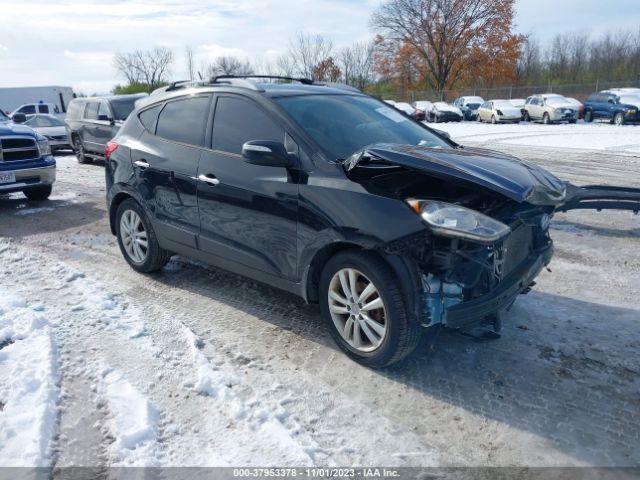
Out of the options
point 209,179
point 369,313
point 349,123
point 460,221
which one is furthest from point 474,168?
point 209,179

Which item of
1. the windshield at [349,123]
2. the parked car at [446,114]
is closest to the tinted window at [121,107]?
the windshield at [349,123]

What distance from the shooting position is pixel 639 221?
702cm

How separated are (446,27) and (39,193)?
1983 inches

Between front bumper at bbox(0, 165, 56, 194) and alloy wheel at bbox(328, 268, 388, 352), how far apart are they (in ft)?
23.2

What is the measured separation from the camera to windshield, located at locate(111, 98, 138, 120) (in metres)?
13.5

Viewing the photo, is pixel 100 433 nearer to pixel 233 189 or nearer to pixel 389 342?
pixel 389 342

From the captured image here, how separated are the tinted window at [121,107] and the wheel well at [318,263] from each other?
37.2ft

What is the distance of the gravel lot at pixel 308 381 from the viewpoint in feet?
9.05

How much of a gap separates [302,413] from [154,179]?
110 inches

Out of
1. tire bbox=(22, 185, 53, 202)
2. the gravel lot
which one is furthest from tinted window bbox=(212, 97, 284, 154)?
tire bbox=(22, 185, 53, 202)

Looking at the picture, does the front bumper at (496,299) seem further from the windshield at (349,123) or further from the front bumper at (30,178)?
the front bumper at (30,178)

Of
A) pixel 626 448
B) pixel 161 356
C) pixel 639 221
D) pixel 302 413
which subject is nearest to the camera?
pixel 626 448

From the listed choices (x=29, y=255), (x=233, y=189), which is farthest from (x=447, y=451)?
(x=29, y=255)

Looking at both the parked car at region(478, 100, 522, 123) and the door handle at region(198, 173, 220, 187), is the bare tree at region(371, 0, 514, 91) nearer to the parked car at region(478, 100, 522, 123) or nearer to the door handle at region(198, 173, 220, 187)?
the parked car at region(478, 100, 522, 123)
